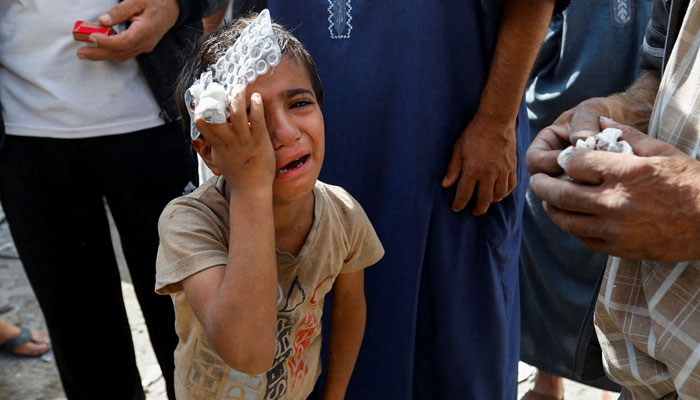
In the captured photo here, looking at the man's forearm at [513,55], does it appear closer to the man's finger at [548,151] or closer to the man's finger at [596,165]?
the man's finger at [548,151]

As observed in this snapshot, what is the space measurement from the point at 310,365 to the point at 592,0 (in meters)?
1.90

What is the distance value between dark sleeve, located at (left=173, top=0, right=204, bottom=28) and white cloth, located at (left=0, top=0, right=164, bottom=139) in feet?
0.70

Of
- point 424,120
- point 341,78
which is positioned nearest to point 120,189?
point 341,78

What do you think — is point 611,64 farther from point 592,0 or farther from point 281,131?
point 281,131

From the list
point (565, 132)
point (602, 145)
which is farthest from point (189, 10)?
point (602, 145)

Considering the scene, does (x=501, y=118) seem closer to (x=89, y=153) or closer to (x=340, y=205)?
(x=340, y=205)

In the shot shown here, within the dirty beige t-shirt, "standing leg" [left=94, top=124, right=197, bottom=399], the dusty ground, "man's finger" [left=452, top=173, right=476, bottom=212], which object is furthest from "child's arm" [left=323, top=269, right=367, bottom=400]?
the dusty ground

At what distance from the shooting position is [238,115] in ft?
4.22

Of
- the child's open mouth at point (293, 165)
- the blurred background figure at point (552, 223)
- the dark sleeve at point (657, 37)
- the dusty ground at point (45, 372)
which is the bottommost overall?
the dusty ground at point (45, 372)

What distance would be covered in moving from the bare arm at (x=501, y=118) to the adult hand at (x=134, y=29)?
3.42 feet

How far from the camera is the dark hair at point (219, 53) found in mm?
1506

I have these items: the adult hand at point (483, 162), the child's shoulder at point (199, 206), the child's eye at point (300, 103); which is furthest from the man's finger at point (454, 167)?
the child's shoulder at point (199, 206)

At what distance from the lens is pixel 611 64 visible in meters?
2.75

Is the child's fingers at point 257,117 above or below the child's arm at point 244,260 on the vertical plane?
above
